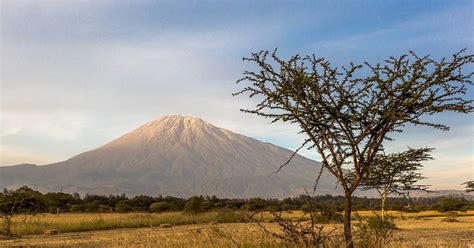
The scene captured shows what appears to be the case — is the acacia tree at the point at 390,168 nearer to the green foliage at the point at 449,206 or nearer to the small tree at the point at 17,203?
the small tree at the point at 17,203

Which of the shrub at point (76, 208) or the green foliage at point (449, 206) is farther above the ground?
the green foliage at point (449, 206)

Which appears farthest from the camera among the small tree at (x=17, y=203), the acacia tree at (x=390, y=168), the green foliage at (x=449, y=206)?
the green foliage at (x=449, y=206)

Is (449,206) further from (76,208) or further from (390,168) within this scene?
(390,168)

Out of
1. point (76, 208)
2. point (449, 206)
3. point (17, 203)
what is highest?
point (449, 206)

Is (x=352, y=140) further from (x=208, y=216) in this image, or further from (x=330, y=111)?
(x=208, y=216)

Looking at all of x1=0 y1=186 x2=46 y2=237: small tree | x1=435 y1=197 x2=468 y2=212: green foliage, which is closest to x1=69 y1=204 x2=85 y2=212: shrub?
x1=0 y1=186 x2=46 y2=237: small tree

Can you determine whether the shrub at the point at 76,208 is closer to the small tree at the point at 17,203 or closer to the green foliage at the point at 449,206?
the small tree at the point at 17,203

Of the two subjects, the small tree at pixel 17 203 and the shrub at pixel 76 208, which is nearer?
the small tree at pixel 17 203

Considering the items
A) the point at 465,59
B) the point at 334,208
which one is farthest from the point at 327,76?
the point at 334,208

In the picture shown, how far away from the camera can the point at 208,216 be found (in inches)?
1634

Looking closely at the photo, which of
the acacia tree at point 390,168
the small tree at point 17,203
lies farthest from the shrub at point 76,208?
the acacia tree at point 390,168

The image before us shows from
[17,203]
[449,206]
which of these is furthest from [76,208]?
[449,206]

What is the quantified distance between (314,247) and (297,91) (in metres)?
4.20

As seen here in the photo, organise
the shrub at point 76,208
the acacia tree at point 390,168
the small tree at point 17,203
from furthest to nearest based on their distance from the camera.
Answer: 1. the shrub at point 76,208
2. the small tree at point 17,203
3. the acacia tree at point 390,168
